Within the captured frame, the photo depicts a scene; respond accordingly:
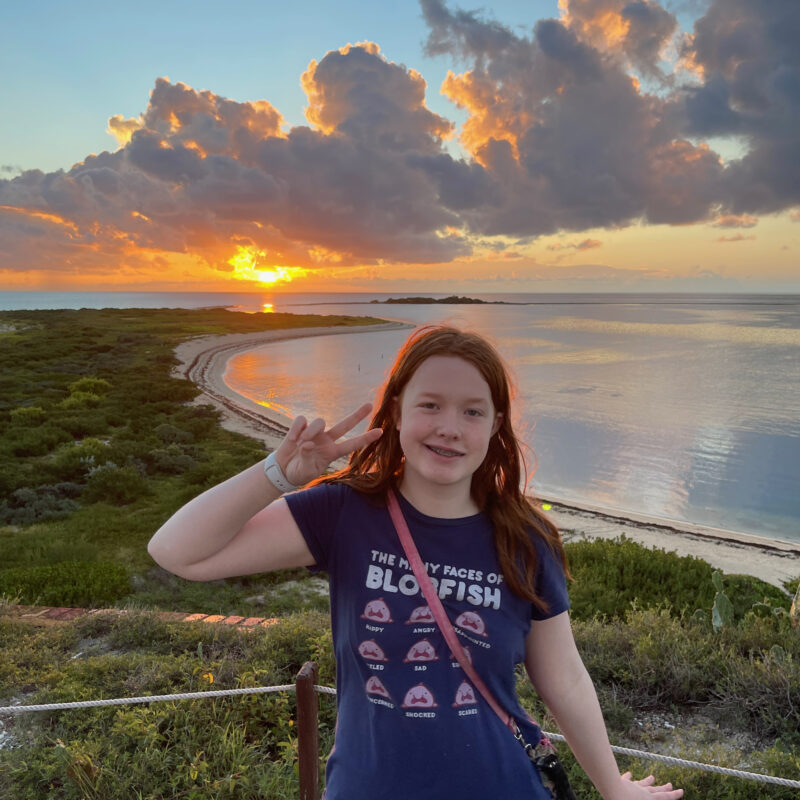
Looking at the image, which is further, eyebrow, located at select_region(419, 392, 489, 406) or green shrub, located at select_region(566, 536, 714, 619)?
green shrub, located at select_region(566, 536, 714, 619)

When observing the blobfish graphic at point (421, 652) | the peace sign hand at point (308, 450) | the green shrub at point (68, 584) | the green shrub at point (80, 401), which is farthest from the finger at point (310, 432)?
the green shrub at point (80, 401)

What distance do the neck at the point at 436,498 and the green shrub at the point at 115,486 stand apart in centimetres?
1211

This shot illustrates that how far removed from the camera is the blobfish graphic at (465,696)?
1.46 metres

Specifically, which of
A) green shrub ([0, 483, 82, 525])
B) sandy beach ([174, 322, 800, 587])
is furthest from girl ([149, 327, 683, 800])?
green shrub ([0, 483, 82, 525])

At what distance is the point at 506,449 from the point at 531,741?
777mm

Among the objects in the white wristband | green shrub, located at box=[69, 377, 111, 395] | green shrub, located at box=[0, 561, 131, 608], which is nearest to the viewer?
the white wristband

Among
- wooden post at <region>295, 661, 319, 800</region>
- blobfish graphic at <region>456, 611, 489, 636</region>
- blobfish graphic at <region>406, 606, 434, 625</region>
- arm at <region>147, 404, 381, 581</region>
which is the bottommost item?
wooden post at <region>295, 661, 319, 800</region>

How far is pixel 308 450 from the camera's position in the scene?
1.43m

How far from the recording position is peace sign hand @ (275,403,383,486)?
4.59ft

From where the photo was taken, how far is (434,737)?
143 centimetres

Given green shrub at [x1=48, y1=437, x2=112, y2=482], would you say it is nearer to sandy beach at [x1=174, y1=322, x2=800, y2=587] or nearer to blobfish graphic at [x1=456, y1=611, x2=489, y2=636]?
sandy beach at [x1=174, y1=322, x2=800, y2=587]

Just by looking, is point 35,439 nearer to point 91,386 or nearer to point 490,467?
point 91,386

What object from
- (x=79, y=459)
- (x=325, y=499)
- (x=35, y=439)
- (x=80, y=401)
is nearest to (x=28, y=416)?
(x=80, y=401)

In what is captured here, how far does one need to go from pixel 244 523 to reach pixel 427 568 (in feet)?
1.53
